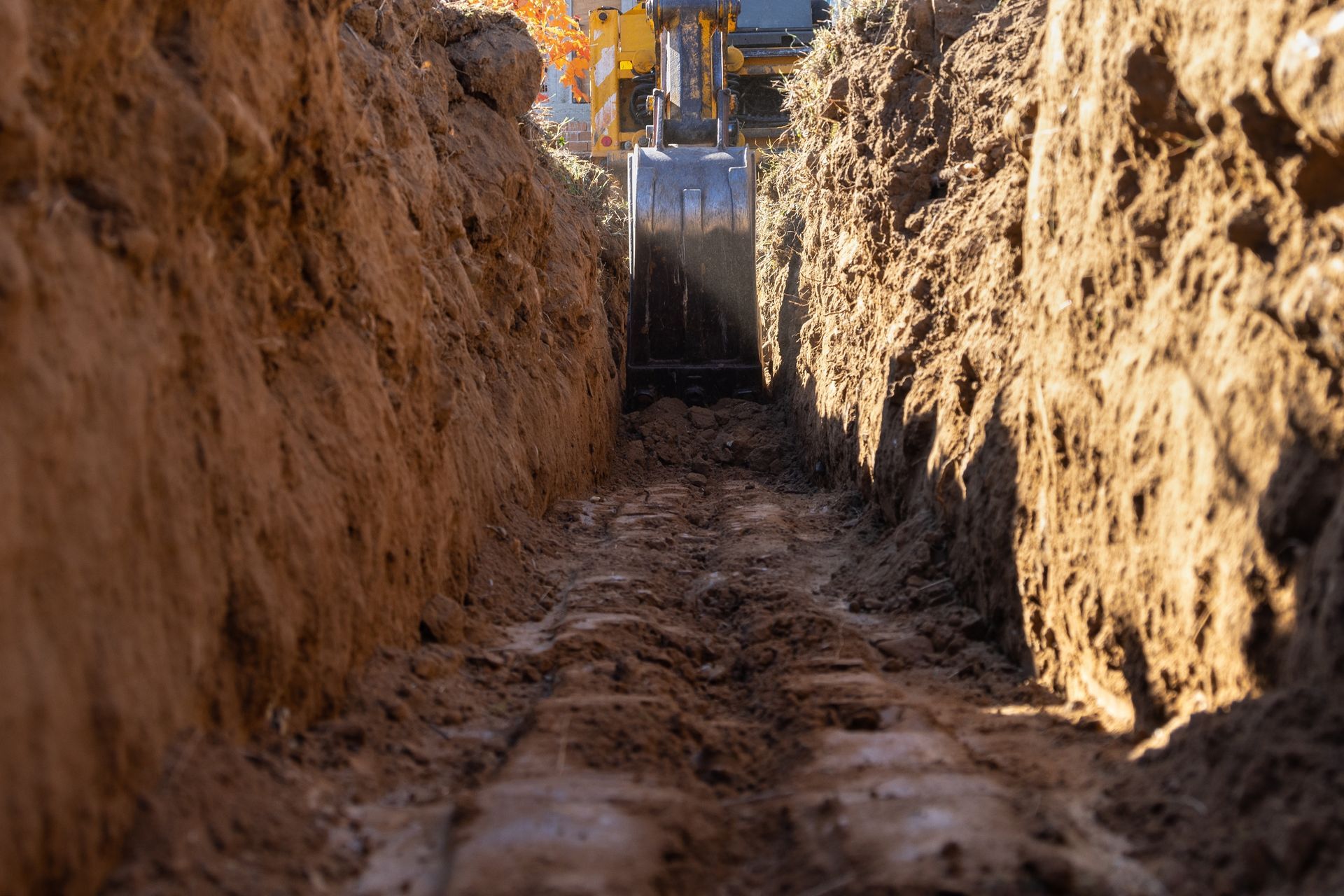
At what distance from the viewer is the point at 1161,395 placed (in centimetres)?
302

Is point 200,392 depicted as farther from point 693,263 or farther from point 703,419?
point 693,263

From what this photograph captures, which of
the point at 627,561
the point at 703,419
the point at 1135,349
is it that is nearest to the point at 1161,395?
the point at 1135,349

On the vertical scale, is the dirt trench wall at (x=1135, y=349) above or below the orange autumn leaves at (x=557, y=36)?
below

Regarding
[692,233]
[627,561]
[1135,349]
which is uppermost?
[692,233]

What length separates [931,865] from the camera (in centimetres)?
231

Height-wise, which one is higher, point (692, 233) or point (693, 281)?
point (692, 233)

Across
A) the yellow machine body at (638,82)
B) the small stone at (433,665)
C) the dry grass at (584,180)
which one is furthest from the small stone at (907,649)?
the yellow machine body at (638,82)

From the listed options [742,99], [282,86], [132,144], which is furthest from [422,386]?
[742,99]

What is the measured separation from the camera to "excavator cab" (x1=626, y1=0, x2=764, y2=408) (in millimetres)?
10055

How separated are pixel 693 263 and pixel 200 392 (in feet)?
24.8

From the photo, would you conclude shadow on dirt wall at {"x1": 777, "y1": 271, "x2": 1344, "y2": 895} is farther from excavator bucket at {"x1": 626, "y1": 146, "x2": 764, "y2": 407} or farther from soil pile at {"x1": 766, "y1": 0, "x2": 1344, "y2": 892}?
excavator bucket at {"x1": 626, "y1": 146, "x2": 764, "y2": 407}

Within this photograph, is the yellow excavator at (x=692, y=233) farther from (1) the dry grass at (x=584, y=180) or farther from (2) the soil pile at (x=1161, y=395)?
(2) the soil pile at (x=1161, y=395)

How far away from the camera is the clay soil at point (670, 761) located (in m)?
2.35

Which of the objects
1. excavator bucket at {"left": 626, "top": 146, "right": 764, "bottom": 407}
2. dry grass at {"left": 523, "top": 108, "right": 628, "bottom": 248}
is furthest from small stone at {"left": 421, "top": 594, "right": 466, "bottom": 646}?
excavator bucket at {"left": 626, "top": 146, "right": 764, "bottom": 407}
